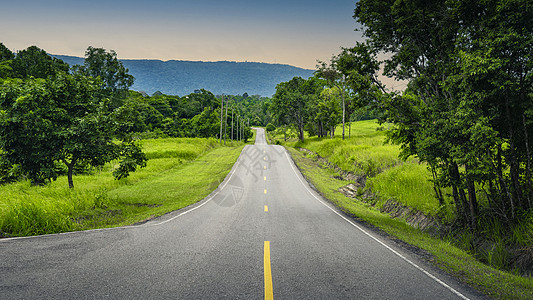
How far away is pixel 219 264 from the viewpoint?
5648mm

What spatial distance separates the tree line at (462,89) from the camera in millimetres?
6914

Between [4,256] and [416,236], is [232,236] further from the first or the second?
[416,236]

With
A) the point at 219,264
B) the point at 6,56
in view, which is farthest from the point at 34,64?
the point at 219,264

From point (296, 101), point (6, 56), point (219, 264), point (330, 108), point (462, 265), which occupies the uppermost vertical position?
point (6, 56)

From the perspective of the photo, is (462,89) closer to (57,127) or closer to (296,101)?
(57,127)

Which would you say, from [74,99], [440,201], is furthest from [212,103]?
[440,201]

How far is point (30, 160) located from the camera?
11.0 m

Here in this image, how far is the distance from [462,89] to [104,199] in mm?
14240

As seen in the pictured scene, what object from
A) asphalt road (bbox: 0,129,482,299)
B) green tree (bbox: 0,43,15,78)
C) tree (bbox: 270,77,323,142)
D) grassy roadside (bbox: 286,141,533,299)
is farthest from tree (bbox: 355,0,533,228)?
green tree (bbox: 0,43,15,78)

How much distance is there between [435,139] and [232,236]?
7.06 meters

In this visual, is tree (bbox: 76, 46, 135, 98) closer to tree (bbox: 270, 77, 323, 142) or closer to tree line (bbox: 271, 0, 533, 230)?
tree (bbox: 270, 77, 323, 142)

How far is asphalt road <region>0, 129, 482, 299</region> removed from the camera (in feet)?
14.6

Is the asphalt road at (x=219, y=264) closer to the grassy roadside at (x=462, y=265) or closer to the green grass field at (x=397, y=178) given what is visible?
the grassy roadside at (x=462, y=265)

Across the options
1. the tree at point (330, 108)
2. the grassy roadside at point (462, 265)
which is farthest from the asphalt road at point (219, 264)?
the tree at point (330, 108)
